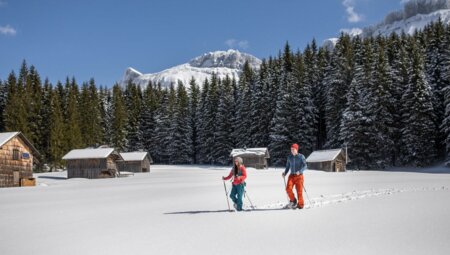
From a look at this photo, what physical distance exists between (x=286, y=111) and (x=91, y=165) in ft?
100

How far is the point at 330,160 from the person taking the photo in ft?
164

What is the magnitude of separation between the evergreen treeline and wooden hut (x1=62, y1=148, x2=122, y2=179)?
12.9 m

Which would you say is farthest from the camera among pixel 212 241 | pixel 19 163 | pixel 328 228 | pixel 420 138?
pixel 420 138

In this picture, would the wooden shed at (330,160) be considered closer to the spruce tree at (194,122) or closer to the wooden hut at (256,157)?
the wooden hut at (256,157)

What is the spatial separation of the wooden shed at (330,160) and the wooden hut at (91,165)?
27.4 meters

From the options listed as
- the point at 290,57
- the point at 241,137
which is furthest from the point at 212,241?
the point at 290,57

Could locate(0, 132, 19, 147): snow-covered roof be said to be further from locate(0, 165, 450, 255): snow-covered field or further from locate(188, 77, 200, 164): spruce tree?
locate(188, 77, 200, 164): spruce tree

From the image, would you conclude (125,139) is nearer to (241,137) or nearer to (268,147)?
(241,137)

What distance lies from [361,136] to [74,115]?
48.3 meters

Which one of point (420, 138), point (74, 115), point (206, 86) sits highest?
point (206, 86)

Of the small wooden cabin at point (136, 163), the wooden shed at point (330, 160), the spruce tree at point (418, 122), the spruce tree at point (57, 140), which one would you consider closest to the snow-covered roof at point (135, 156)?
the small wooden cabin at point (136, 163)

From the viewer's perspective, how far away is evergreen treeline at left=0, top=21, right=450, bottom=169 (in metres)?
50.6

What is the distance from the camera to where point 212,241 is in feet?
23.7

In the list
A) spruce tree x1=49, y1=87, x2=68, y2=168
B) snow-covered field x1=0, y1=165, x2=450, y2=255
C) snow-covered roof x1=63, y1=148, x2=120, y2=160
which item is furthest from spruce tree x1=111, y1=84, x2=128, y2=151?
snow-covered field x1=0, y1=165, x2=450, y2=255
